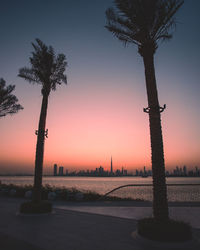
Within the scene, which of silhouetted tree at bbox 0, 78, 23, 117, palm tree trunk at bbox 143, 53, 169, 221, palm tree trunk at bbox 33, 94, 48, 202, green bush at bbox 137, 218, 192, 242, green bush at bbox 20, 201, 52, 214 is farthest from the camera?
silhouetted tree at bbox 0, 78, 23, 117

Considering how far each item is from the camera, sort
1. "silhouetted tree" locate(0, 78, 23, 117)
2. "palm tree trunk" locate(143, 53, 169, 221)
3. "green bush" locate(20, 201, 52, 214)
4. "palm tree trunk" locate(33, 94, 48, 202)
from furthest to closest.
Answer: "silhouetted tree" locate(0, 78, 23, 117)
"palm tree trunk" locate(33, 94, 48, 202)
"green bush" locate(20, 201, 52, 214)
"palm tree trunk" locate(143, 53, 169, 221)

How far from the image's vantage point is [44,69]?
36.8 feet

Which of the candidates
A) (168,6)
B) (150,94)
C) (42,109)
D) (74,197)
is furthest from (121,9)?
(74,197)

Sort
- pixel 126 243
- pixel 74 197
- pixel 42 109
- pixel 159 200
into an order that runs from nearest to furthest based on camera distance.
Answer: pixel 126 243 → pixel 159 200 → pixel 42 109 → pixel 74 197

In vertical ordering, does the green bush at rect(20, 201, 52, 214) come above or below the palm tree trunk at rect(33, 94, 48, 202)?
below

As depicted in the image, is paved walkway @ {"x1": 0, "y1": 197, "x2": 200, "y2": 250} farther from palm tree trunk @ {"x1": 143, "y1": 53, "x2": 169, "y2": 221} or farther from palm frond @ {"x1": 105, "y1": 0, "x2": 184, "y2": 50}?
palm frond @ {"x1": 105, "y1": 0, "x2": 184, "y2": 50}

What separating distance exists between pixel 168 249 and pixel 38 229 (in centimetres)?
414

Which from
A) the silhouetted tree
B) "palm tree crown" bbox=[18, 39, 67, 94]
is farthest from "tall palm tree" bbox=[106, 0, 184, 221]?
the silhouetted tree

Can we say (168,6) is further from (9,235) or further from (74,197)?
(74,197)

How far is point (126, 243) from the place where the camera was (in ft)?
17.9

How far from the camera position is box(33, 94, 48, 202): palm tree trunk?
973 cm

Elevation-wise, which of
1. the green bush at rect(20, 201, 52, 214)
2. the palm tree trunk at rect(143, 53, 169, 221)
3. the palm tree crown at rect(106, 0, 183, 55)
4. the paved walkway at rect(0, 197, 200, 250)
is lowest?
the paved walkway at rect(0, 197, 200, 250)

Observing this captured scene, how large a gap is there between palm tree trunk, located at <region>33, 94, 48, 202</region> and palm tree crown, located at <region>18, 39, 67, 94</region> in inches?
34.6

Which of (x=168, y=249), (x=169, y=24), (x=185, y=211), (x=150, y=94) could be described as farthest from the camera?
(x=185, y=211)
